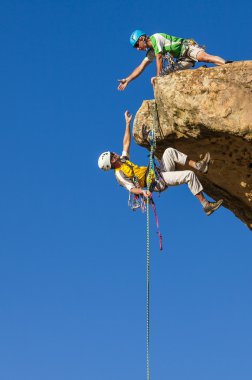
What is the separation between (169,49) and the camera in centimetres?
1928

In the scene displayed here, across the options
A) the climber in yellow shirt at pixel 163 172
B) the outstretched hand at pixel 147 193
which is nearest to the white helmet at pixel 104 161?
the climber in yellow shirt at pixel 163 172

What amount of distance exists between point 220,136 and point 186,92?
110cm

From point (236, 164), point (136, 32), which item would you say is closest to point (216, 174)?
point (236, 164)

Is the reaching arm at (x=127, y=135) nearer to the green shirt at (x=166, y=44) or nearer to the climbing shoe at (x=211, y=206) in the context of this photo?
the green shirt at (x=166, y=44)

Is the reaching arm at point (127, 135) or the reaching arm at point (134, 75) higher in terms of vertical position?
the reaching arm at point (134, 75)

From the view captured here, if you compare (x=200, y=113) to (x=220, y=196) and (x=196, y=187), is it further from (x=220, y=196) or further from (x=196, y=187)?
(x=220, y=196)

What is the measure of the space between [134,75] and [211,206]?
11.8ft

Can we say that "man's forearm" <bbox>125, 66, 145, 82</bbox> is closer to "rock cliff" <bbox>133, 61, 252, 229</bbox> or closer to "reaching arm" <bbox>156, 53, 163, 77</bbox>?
"rock cliff" <bbox>133, 61, 252, 229</bbox>

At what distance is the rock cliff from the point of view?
17438mm

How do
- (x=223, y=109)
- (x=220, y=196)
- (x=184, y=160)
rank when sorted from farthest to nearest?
(x=220, y=196)
(x=184, y=160)
(x=223, y=109)

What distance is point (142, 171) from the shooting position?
62.2 feet

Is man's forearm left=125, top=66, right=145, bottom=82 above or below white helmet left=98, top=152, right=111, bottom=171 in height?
above

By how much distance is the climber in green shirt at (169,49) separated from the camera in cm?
1911

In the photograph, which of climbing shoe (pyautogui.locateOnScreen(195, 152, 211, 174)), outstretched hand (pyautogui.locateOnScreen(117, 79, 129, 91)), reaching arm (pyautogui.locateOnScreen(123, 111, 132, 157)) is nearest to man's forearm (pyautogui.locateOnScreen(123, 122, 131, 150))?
reaching arm (pyautogui.locateOnScreen(123, 111, 132, 157))
